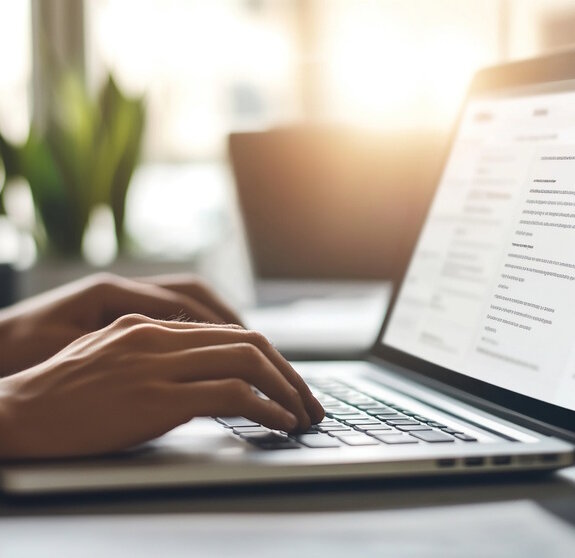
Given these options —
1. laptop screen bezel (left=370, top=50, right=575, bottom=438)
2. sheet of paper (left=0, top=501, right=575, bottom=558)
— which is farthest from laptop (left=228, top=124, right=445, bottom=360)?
sheet of paper (left=0, top=501, right=575, bottom=558)

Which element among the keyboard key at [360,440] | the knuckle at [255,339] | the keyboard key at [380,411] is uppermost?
the knuckle at [255,339]

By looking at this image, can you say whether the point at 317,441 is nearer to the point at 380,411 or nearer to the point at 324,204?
the point at 380,411

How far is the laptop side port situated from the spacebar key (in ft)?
0.25

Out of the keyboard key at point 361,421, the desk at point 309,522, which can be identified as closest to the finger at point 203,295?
the keyboard key at point 361,421

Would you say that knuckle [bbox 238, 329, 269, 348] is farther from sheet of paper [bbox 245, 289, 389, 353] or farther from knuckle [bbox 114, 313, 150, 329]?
sheet of paper [bbox 245, 289, 389, 353]

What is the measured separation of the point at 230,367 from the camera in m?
0.54

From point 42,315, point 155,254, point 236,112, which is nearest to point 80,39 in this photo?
point 236,112

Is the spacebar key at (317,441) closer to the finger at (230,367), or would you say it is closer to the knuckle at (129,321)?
the finger at (230,367)

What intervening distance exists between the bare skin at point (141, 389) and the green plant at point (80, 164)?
2037mm

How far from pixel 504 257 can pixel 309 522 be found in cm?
34

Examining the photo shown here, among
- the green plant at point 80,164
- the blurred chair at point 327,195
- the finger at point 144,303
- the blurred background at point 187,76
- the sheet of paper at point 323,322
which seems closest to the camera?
the finger at point 144,303

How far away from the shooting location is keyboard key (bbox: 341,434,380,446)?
54 centimetres

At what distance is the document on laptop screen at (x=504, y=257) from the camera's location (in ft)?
2.01

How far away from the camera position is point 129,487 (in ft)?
1.57
